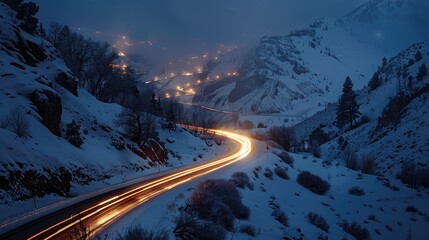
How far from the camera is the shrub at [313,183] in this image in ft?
120

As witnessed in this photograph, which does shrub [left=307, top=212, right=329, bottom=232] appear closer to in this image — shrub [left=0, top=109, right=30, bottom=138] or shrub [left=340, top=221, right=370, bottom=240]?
shrub [left=340, top=221, right=370, bottom=240]

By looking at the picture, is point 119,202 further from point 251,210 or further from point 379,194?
point 379,194

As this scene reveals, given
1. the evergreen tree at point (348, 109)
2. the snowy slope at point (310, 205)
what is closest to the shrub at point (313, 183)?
the snowy slope at point (310, 205)

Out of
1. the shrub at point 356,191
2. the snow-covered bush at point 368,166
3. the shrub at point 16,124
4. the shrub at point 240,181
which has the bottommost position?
the shrub at point 356,191

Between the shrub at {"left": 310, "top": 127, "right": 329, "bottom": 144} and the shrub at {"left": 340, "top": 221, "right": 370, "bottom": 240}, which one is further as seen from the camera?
the shrub at {"left": 310, "top": 127, "right": 329, "bottom": 144}

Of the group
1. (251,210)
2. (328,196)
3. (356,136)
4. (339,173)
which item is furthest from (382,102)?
(251,210)

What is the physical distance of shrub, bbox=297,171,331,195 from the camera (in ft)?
120

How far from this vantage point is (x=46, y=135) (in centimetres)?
2386

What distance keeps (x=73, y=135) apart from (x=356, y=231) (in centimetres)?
2343

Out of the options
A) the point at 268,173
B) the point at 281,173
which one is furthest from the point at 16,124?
the point at 281,173

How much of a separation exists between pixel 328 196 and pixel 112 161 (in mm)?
22456

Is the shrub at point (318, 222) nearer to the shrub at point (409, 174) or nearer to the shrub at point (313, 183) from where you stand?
the shrub at point (313, 183)

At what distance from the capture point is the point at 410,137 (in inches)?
2090

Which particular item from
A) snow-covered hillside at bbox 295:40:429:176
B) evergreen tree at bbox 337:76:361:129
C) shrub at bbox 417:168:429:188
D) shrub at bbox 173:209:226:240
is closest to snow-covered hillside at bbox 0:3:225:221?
shrub at bbox 173:209:226:240
